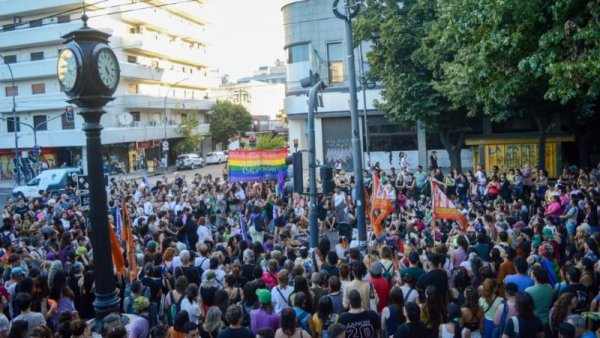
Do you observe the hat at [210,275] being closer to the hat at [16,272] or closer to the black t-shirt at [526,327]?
the hat at [16,272]

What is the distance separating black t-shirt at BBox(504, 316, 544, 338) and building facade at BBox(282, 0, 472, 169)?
1235 inches

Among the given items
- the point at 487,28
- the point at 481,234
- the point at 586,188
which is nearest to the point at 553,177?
the point at 586,188

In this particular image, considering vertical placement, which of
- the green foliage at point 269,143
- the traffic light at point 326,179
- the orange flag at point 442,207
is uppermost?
the green foliage at point 269,143

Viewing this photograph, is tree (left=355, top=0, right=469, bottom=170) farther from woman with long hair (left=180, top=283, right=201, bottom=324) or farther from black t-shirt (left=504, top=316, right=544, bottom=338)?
black t-shirt (left=504, top=316, right=544, bottom=338)

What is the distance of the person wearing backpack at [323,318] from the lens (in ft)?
20.8

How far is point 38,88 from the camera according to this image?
4747 cm

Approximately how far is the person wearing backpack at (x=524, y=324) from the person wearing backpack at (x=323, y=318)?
1865 mm

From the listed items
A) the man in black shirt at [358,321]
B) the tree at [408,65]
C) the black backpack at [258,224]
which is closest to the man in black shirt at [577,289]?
the man in black shirt at [358,321]

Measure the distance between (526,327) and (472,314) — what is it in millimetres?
726

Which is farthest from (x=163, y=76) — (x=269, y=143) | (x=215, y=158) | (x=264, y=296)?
(x=264, y=296)

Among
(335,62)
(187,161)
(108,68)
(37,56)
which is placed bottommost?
(187,161)

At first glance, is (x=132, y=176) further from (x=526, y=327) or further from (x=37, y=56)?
(x=526, y=327)

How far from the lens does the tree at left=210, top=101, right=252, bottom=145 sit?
6212 centimetres

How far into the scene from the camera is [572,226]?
484 inches
